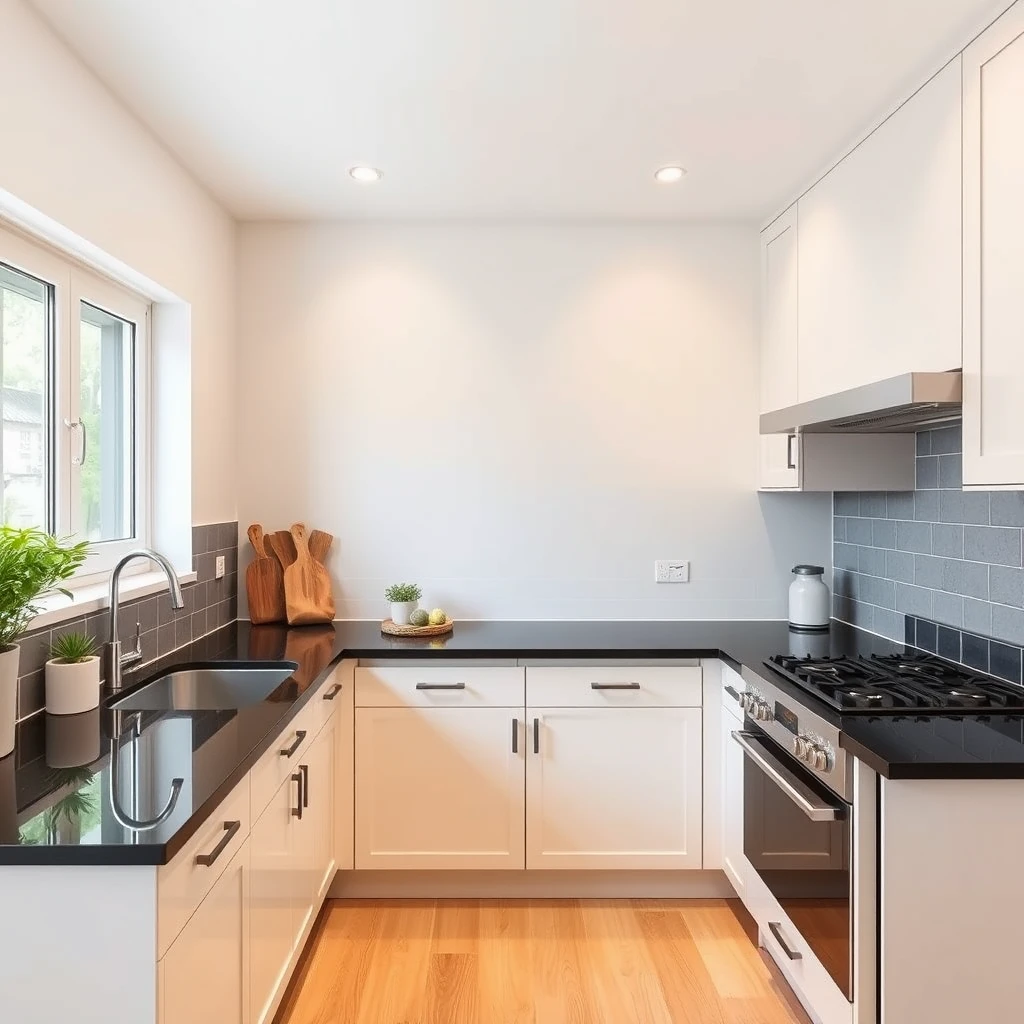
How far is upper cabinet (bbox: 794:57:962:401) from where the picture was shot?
72.4 inches

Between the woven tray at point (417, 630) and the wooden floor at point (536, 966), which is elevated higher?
the woven tray at point (417, 630)

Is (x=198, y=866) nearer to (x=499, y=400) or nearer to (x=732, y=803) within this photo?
(x=732, y=803)

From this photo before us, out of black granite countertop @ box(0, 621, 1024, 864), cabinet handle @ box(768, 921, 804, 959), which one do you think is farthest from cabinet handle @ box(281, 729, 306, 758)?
cabinet handle @ box(768, 921, 804, 959)

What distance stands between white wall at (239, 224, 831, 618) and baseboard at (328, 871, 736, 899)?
3.10ft

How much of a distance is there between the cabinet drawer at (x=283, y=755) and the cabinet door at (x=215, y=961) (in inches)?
4.8

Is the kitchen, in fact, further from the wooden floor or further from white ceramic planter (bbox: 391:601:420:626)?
white ceramic planter (bbox: 391:601:420:626)

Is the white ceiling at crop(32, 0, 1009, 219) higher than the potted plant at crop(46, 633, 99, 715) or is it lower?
higher

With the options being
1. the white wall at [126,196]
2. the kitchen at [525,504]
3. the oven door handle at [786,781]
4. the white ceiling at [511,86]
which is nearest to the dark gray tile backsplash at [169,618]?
the kitchen at [525,504]

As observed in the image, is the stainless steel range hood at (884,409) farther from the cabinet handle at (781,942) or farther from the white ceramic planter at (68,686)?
the white ceramic planter at (68,686)

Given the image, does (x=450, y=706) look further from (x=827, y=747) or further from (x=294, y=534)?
(x=827, y=747)

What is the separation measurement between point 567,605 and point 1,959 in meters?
2.19

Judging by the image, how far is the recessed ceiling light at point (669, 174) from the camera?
8.45 feet

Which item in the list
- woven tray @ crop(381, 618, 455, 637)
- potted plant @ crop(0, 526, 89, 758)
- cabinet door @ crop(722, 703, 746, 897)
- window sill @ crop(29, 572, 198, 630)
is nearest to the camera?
potted plant @ crop(0, 526, 89, 758)

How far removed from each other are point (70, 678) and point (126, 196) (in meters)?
1.31
